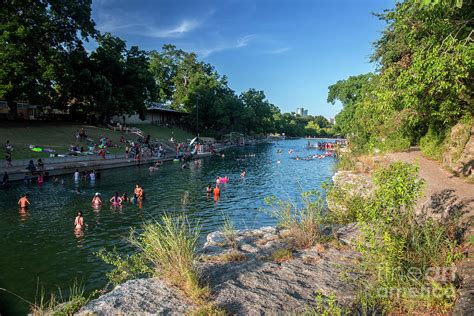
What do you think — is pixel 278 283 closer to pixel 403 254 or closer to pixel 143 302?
pixel 403 254

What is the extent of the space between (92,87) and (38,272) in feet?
120

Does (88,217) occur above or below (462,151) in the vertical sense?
below

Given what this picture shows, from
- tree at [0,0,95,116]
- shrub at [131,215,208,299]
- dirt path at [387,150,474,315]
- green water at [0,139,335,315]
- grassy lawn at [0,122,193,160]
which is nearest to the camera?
dirt path at [387,150,474,315]

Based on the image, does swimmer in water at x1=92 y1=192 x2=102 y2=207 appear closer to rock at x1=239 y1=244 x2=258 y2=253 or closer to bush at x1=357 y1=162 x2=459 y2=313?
rock at x1=239 y1=244 x2=258 y2=253

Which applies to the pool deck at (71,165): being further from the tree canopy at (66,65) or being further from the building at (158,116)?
the building at (158,116)

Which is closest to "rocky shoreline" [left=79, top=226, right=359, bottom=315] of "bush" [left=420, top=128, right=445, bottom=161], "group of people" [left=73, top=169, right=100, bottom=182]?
"bush" [left=420, top=128, right=445, bottom=161]

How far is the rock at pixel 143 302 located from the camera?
216 inches

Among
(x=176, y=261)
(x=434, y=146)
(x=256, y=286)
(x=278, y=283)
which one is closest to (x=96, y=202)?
(x=176, y=261)

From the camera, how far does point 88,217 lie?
54.4ft

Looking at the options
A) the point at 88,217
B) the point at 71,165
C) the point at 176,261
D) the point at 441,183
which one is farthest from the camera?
the point at 71,165

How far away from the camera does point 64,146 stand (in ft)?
109

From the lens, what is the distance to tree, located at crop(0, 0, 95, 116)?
31.9 m

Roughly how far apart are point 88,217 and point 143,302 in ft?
40.2

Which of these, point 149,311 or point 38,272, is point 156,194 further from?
point 149,311
